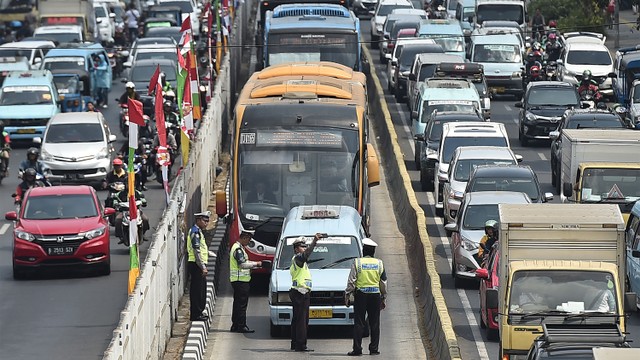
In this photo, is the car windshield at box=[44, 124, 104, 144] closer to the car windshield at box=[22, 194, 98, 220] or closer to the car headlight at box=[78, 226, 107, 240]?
the car windshield at box=[22, 194, 98, 220]

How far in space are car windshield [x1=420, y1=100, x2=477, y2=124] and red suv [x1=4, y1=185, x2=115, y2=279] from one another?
14.8 meters

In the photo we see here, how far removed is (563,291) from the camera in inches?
844

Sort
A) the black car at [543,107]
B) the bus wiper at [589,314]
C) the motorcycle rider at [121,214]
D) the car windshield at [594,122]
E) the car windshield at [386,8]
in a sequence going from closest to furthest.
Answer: the bus wiper at [589,314] → the motorcycle rider at [121,214] → the car windshield at [594,122] → the black car at [543,107] → the car windshield at [386,8]

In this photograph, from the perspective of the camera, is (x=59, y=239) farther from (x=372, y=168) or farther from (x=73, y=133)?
(x=73, y=133)

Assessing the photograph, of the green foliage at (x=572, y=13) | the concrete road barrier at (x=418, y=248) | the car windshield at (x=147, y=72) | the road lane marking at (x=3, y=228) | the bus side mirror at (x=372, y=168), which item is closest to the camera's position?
the concrete road barrier at (x=418, y=248)

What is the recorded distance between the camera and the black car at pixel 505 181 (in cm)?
3331

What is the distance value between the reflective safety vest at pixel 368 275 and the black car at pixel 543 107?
22857 mm

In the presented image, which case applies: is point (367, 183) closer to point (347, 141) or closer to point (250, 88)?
point (347, 141)

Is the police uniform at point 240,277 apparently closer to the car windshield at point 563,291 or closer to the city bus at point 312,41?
the car windshield at point 563,291

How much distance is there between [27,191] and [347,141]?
21.4 ft

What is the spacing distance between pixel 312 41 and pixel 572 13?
3036 cm

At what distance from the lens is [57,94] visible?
50875 mm

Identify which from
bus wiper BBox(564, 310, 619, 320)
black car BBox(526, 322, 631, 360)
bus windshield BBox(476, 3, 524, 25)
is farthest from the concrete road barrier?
bus windshield BBox(476, 3, 524, 25)

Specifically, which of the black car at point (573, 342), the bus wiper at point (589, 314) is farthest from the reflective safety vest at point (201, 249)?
the black car at point (573, 342)
